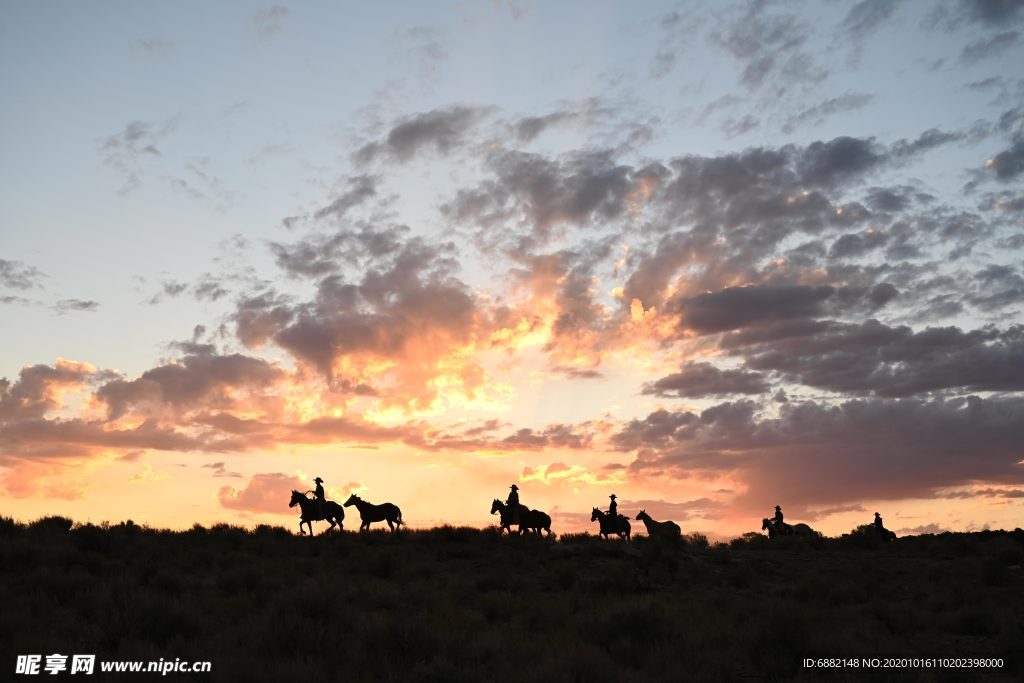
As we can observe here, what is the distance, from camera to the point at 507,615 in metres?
19.8

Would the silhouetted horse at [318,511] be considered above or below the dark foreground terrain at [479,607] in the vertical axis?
above

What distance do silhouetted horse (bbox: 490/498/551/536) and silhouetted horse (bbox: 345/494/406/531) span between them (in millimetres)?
4982

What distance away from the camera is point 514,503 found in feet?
127

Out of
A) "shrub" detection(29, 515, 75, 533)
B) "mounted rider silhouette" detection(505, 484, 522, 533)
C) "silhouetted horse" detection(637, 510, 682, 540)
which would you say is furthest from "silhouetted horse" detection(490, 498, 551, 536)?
"shrub" detection(29, 515, 75, 533)

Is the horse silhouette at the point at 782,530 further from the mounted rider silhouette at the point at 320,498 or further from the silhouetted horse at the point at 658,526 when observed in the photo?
the mounted rider silhouette at the point at 320,498

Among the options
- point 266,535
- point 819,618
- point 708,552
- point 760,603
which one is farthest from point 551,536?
point 819,618

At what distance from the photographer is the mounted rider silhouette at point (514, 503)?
38281 millimetres

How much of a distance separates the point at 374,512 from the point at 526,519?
728 cm

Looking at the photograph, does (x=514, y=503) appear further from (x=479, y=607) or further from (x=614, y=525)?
(x=479, y=607)

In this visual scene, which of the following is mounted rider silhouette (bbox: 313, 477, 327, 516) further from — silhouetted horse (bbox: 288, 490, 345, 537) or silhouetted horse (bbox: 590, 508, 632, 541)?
silhouetted horse (bbox: 590, 508, 632, 541)

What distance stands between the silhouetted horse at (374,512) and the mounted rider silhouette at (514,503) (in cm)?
540

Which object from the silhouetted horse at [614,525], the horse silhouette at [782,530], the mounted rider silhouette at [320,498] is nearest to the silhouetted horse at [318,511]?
the mounted rider silhouette at [320,498]

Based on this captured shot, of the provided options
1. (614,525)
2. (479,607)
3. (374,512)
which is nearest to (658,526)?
(614,525)

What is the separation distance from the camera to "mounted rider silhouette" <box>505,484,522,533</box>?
38281 millimetres
